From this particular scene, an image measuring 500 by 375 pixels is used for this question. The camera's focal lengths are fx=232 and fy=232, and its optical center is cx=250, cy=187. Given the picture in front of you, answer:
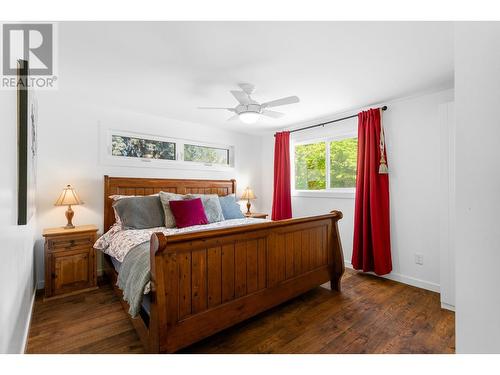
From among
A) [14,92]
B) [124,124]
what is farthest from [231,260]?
[124,124]

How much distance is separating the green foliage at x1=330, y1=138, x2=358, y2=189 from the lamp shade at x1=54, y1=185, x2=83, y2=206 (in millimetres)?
3498

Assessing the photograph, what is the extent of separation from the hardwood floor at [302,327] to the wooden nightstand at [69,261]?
150mm

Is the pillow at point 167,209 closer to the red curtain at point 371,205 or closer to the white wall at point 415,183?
the red curtain at point 371,205

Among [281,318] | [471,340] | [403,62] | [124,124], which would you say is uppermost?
[403,62]

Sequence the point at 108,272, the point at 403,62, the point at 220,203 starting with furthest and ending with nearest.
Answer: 1. the point at 220,203
2. the point at 108,272
3. the point at 403,62

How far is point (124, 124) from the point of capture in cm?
329

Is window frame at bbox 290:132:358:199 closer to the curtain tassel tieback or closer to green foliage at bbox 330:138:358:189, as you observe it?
green foliage at bbox 330:138:358:189

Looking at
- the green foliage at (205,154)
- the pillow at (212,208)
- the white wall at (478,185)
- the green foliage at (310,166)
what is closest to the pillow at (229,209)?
the pillow at (212,208)

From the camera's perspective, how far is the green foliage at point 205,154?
3936mm

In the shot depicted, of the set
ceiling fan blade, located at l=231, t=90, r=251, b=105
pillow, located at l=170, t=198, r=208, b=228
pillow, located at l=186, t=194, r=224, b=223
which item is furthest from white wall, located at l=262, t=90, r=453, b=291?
pillow, located at l=170, t=198, r=208, b=228

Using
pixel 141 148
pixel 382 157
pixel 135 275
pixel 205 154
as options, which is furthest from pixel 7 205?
pixel 382 157

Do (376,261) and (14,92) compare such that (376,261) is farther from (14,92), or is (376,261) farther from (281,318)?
(14,92)
